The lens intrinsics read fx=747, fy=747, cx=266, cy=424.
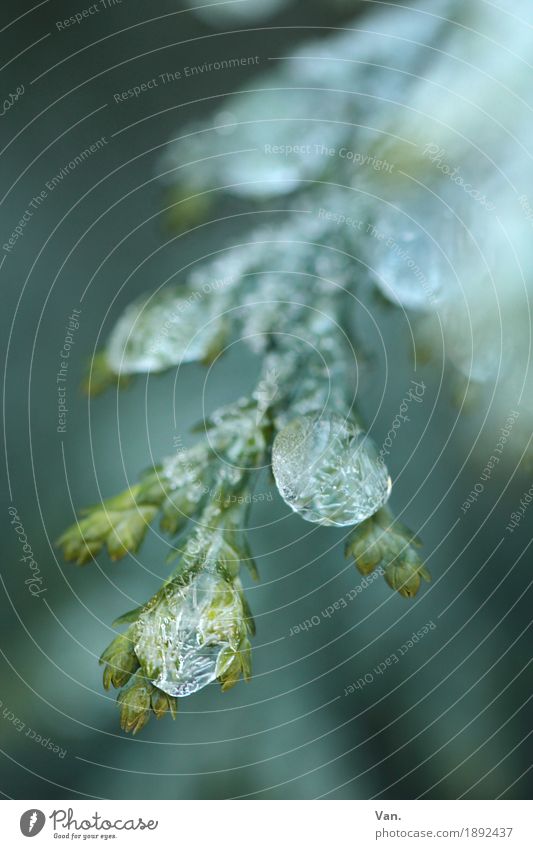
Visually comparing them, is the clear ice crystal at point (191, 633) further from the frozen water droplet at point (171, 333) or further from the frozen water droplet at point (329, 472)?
the frozen water droplet at point (171, 333)

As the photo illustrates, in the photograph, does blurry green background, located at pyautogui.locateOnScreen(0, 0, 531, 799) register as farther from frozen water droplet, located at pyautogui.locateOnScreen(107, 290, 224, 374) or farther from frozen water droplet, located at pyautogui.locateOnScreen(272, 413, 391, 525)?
frozen water droplet, located at pyautogui.locateOnScreen(272, 413, 391, 525)

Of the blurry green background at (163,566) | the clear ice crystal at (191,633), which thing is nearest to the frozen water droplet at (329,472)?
the clear ice crystal at (191,633)

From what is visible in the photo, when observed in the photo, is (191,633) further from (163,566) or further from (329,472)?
(163,566)

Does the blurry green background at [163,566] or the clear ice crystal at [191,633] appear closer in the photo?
the clear ice crystal at [191,633]

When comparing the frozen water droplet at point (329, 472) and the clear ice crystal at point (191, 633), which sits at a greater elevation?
the frozen water droplet at point (329, 472)

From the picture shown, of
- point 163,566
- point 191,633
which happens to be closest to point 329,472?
point 191,633

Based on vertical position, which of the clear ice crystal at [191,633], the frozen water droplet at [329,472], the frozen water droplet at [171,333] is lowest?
the clear ice crystal at [191,633]

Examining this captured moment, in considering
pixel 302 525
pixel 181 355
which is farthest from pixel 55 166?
pixel 302 525
